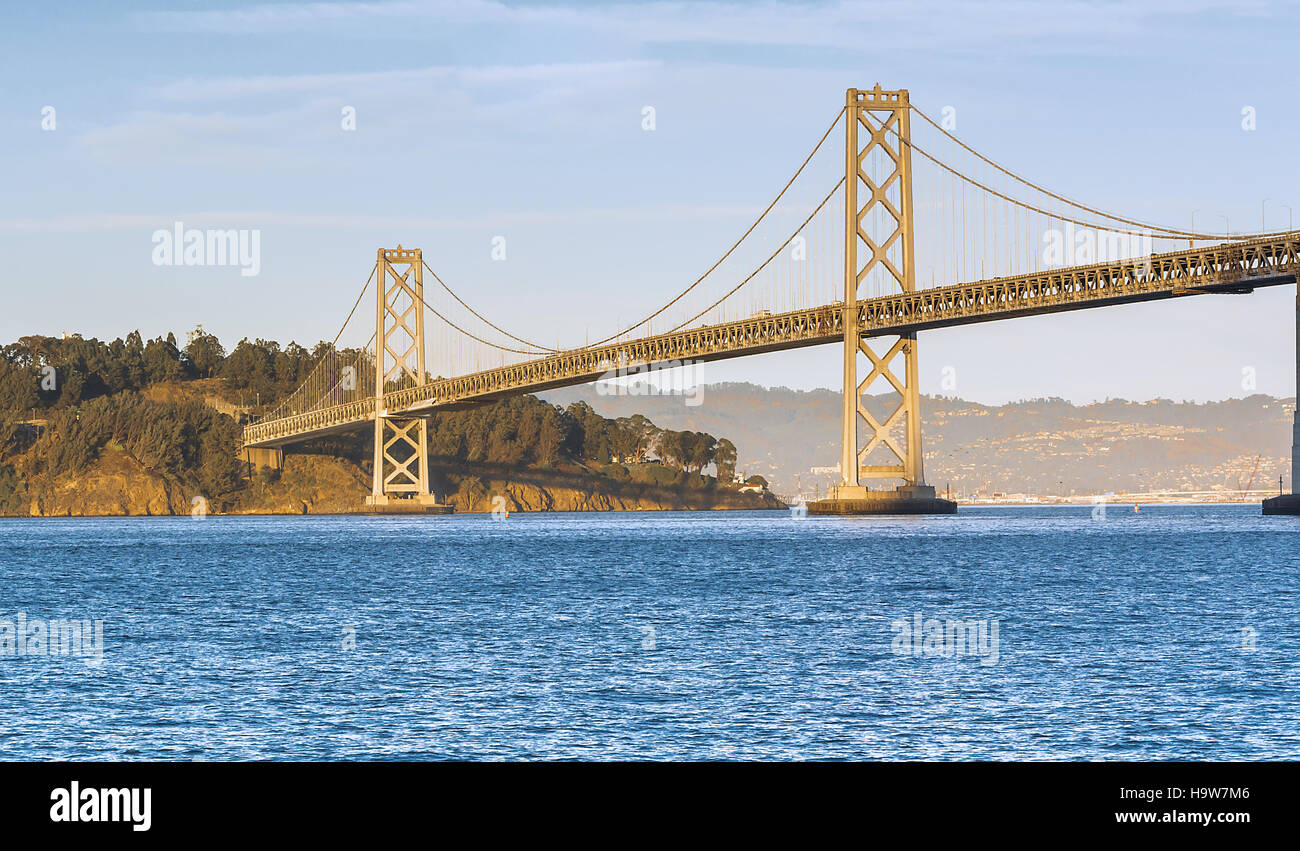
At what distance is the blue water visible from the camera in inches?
606

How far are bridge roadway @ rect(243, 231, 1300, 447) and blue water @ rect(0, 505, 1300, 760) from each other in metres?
21.2

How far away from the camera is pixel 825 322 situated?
78.2m

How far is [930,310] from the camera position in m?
74.5

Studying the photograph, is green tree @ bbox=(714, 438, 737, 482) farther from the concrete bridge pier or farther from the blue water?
the blue water

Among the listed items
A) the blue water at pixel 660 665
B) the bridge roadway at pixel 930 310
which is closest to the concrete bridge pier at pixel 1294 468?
the bridge roadway at pixel 930 310

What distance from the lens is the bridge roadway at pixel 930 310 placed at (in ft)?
Answer: 210

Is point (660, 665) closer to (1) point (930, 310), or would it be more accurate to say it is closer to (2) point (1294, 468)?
(2) point (1294, 468)

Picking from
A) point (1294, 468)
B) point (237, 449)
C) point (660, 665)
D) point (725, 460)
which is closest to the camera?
point (660, 665)

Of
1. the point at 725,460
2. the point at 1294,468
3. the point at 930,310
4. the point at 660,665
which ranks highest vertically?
the point at 930,310

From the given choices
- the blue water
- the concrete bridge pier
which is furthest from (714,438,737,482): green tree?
the blue water

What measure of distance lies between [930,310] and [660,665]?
5539 centimetres

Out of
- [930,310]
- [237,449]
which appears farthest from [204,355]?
[930,310]
